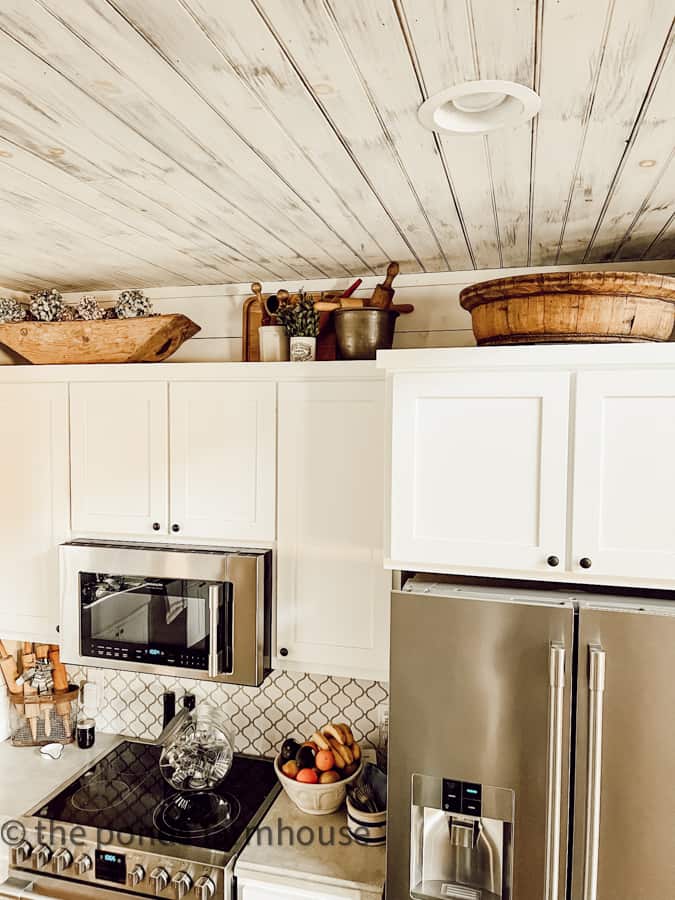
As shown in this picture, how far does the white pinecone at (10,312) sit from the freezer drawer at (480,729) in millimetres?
1640

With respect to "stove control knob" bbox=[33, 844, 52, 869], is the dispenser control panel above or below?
above

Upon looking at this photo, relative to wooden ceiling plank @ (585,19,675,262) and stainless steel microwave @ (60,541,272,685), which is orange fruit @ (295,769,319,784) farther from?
wooden ceiling plank @ (585,19,675,262)

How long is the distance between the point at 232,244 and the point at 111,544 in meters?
1.02

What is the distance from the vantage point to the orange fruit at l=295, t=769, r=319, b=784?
209cm

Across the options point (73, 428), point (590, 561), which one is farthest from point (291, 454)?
point (590, 561)

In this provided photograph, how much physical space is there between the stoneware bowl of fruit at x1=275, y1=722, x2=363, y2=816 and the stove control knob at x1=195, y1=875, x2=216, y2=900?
1.11 ft

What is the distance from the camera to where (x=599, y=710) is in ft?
4.79

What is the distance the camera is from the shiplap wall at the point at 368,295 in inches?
86.8

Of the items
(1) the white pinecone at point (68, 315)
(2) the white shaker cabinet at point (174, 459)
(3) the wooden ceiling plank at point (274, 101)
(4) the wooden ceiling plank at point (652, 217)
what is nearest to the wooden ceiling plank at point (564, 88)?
(4) the wooden ceiling plank at point (652, 217)

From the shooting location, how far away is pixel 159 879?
6.29 feet

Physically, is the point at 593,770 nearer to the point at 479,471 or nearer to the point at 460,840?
the point at 460,840

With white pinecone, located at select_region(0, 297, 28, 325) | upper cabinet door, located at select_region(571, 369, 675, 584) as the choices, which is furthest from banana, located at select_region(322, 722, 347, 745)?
white pinecone, located at select_region(0, 297, 28, 325)

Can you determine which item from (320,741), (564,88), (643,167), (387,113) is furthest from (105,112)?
(320,741)

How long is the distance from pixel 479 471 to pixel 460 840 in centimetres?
85
